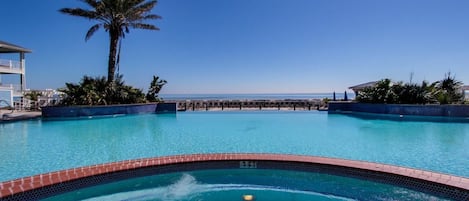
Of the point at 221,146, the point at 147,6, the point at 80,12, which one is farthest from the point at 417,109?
the point at 80,12

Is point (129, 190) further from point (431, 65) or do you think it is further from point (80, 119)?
point (431, 65)

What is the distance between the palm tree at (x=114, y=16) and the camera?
674 inches

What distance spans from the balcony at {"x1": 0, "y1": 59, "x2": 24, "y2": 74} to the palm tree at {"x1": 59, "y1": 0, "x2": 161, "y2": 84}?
29.7 ft

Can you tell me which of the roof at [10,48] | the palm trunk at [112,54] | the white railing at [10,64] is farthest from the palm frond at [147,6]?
the white railing at [10,64]

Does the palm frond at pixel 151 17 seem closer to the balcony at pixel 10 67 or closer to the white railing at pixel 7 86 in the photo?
the white railing at pixel 7 86

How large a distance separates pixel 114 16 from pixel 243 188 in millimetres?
16570

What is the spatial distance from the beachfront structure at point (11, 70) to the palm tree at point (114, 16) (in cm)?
756

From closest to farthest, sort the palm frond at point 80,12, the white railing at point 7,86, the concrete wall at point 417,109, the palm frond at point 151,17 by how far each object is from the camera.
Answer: the concrete wall at point 417,109 < the palm frond at point 80,12 < the palm frond at point 151,17 < the white railing at point 7,86

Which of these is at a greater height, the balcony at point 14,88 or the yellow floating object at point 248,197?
the balcony at point 14,88

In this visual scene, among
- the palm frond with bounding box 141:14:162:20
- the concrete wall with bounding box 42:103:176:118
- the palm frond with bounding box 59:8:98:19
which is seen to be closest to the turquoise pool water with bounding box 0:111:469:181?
the concrete wall with bounding box 42:103:176:118

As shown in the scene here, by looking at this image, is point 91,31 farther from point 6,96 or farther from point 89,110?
point 6,96

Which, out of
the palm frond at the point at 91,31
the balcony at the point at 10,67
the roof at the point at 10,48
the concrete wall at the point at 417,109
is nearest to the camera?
the concrete wall at the point at 417,109

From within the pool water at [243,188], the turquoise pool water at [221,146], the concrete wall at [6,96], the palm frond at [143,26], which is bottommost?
the pool water at [243,188]

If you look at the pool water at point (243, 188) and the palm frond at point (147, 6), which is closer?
the pool water at point (243, 188)
